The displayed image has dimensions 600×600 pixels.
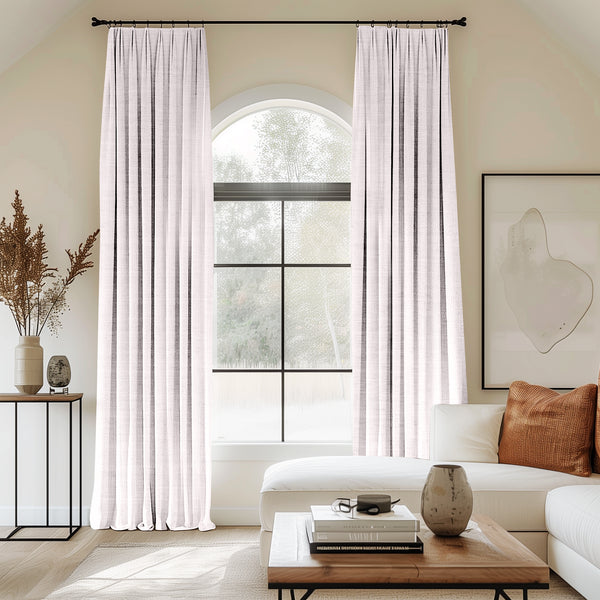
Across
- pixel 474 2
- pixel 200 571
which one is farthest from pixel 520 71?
pixel 200 571

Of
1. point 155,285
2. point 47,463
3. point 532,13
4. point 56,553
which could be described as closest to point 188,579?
point 56,553

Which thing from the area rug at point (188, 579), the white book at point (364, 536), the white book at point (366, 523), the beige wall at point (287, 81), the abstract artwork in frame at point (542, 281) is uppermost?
the beige wall at point (287, 81)

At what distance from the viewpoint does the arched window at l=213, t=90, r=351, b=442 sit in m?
4.01

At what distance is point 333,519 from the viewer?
200cm

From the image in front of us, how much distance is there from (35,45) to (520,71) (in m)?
2.85

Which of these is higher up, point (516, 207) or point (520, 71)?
point (520, 71)

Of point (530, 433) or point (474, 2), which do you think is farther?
point (474, 2)

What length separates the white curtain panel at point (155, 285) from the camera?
12.2 ft

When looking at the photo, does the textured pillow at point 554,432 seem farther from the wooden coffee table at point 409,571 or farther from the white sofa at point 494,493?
the wooden coffee table at point 409,571

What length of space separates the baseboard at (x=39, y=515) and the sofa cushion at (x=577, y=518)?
2.54 meters

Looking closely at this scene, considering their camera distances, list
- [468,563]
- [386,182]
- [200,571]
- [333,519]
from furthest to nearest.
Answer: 1. [386,182]
2. [200,571]
3. [333,519]
4. [468,563]

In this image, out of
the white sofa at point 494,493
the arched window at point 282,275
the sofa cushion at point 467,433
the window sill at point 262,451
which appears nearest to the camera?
the white sofa at point 494,493

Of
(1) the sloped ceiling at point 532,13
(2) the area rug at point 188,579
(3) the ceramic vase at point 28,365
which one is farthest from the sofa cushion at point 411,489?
(1) the sloped ceiling at point 532,13

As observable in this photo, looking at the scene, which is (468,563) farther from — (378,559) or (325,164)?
(325,164)
